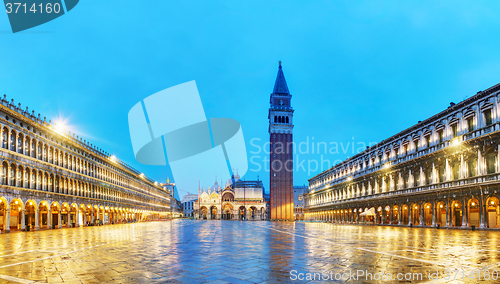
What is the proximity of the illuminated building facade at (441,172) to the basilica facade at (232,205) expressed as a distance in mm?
71946

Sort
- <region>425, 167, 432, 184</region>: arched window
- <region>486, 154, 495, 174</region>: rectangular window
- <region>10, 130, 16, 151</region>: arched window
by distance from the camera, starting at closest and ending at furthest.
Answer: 1. <region>486, 154, 495, 174</region>: rectangular window
2. <region>10, 130, 16, 151</region>: arched window
3. <region>425, 167, 432, 184</region>: arched window

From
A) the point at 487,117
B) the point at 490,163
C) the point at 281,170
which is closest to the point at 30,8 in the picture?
the point at 487,117

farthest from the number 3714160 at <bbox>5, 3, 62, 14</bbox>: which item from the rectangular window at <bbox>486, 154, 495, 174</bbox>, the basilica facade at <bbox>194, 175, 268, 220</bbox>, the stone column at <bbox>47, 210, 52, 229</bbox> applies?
the basilica facade at <bbox>194, 175, 268, 220</bbox>

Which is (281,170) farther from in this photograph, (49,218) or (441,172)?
(49,218)

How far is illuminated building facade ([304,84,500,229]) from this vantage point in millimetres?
29812

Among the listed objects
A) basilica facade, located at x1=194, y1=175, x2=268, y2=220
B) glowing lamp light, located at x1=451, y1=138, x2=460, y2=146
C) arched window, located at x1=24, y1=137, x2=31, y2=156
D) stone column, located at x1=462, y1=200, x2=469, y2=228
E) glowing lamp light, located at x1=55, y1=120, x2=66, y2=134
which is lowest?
basilica facade, located at x1=194, y1=175, x2=268, y2=220

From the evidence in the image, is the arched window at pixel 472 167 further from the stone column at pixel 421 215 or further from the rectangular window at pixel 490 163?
the stone column at pixel 421 215

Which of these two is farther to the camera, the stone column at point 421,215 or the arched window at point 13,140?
the stone column at point 421,215

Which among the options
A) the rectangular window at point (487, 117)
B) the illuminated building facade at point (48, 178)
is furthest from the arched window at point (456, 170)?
the illuminated building facade at point (48, 178)

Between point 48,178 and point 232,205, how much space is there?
91074 mm

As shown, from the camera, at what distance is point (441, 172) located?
36688mm

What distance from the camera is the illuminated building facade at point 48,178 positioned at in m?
34.0

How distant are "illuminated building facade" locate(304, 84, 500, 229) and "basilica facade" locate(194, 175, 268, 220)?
71.9m

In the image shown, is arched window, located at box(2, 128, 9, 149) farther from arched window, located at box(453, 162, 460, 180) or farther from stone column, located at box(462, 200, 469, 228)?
arched window, located at box(453, 162, 460, 180)
